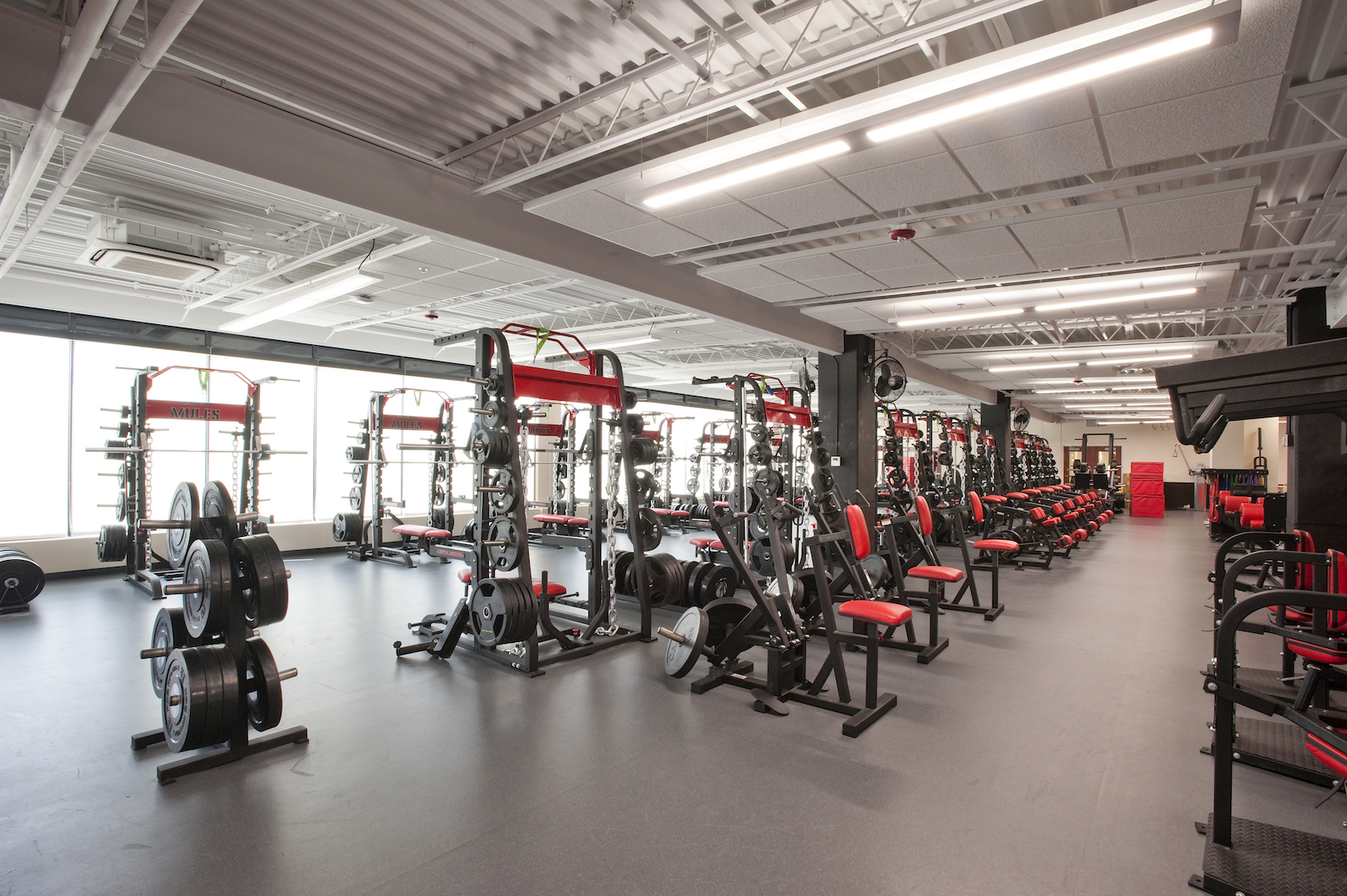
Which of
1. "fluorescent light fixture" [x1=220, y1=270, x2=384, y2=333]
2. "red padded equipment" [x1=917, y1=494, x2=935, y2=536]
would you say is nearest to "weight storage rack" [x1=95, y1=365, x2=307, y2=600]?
"fluorescent light fixture" [x1=220, y1=270, x2=384, y2=333]

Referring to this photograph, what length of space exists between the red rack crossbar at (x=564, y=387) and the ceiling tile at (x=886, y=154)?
1972 mm

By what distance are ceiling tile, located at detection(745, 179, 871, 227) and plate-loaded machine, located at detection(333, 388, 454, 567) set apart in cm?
563

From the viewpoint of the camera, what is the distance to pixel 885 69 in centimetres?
366

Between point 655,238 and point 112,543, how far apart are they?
6678 mm

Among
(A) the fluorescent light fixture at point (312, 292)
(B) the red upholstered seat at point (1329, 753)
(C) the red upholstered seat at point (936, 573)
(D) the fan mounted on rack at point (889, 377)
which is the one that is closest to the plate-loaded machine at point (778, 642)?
(C) the red upholstered seat at point (936, 573)

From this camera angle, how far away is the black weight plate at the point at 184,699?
2941 mm

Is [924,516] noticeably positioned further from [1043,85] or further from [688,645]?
[1043,85]

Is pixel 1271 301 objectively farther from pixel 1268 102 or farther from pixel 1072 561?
pixel 1268 102

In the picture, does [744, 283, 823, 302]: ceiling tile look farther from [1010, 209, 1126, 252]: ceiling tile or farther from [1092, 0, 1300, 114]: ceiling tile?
[1092, 0, 1300, 114]: ceiling tile

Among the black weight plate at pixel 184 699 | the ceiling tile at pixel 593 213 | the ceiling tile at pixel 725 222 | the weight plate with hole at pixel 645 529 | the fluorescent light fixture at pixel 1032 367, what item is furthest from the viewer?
the fluorescent light fixture at pixel 1032 367

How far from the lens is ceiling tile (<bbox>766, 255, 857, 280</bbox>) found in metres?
5.95

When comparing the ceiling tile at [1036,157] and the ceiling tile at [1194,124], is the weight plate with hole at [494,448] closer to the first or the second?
the ceiling tile at [1036,157]

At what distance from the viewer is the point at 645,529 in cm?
527

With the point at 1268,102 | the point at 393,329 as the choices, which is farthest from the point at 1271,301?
the point at 393,329
